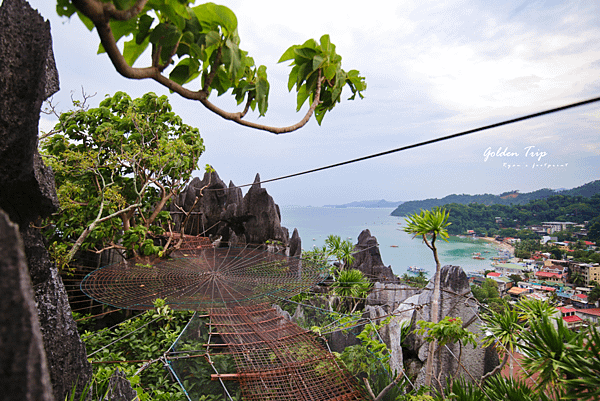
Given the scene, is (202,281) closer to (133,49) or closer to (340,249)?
(133,49)

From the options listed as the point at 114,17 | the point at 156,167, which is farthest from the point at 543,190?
the point at 156,167

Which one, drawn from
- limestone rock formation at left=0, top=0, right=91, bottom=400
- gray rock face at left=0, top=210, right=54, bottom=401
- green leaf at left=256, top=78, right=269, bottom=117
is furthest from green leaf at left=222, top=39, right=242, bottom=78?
limestone rock formation at left=0, top=0, right=91, bottom=400

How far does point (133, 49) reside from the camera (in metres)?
0.49

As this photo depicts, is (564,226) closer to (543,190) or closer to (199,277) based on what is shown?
(543,190)

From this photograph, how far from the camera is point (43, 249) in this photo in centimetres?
91

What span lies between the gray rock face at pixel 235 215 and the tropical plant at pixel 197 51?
3.65m

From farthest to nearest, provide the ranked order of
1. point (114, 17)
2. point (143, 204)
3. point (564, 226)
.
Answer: point (143, 204)
point (564, 226)
point (114, 17)

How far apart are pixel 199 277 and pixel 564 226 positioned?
270cm

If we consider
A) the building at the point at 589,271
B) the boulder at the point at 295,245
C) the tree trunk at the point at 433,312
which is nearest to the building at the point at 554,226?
the building at the point at 589,271

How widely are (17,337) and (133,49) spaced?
0.45 m

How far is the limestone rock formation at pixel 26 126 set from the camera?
66cm

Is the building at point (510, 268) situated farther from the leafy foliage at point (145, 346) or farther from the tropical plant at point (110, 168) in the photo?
the tropical plant at point (110, 168)

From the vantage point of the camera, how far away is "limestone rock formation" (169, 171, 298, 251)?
4699 millimetres

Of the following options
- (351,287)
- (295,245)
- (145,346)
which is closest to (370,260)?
(295,245)
